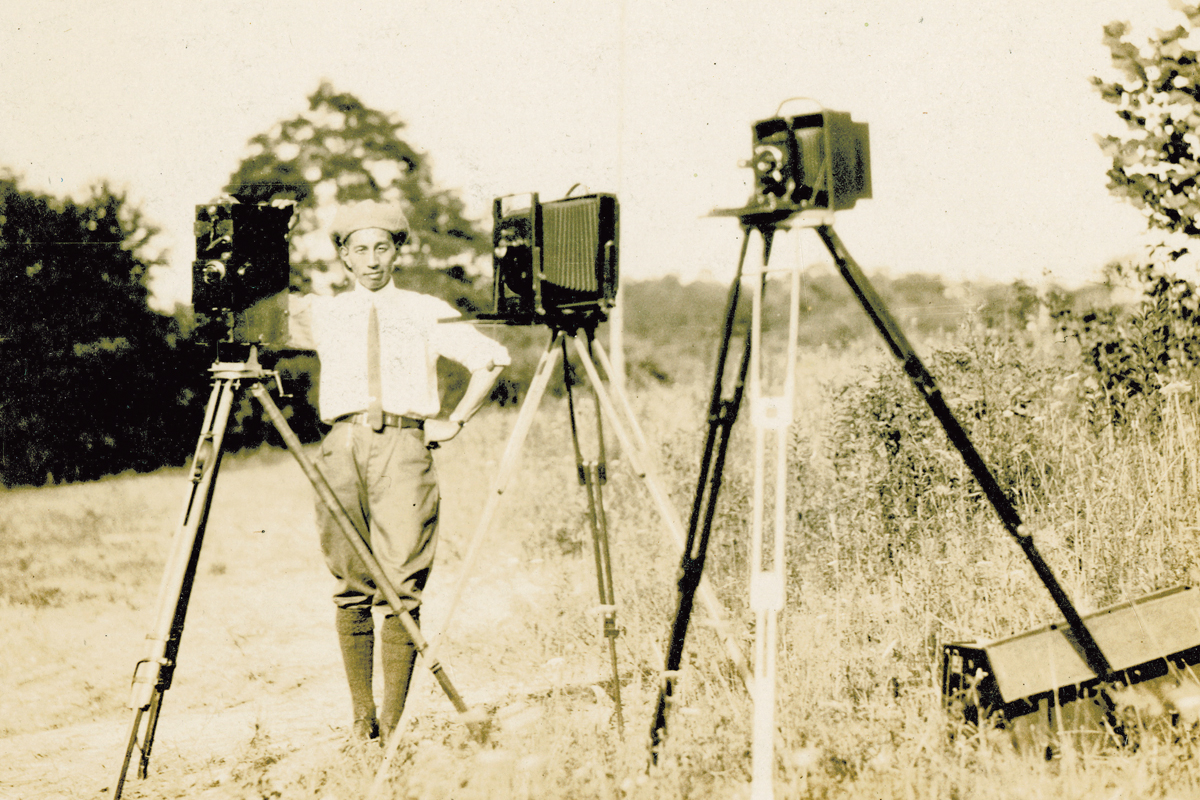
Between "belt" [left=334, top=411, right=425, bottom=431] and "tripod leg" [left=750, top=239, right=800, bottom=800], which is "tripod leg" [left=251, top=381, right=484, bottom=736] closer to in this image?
"belt" [left=334, top=411, right=425, bottom=431]

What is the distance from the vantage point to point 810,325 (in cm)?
1628

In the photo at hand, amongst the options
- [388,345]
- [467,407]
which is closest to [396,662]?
[467,407]

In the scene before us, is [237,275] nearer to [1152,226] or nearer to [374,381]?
[374,381]

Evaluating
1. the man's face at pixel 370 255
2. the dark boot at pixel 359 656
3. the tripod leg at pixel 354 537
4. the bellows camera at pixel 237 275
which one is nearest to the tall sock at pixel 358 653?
the dark boot at pixel 359 656

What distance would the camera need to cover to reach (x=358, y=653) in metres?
3.57

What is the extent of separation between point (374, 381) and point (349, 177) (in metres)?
9.12

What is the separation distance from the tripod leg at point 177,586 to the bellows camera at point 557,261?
910 mm

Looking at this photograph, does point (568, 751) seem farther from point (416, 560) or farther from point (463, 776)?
point (416, 560)

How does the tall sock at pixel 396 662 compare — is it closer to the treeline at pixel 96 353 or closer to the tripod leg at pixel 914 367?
the tripod leg at pixel 914 367

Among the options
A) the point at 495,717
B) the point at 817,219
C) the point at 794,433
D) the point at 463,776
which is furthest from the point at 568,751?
the point at 794,433

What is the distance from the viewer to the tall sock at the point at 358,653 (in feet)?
11.7

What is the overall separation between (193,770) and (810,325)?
13.8 m

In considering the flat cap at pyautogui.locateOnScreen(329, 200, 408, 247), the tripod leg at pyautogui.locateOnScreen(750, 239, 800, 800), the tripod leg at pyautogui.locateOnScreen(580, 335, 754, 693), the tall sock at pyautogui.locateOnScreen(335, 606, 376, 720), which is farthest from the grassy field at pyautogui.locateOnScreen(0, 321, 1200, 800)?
the flat cap at pyautogui.locateOnScreen(329, 200, 408, 247)

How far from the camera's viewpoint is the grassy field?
3.06m
